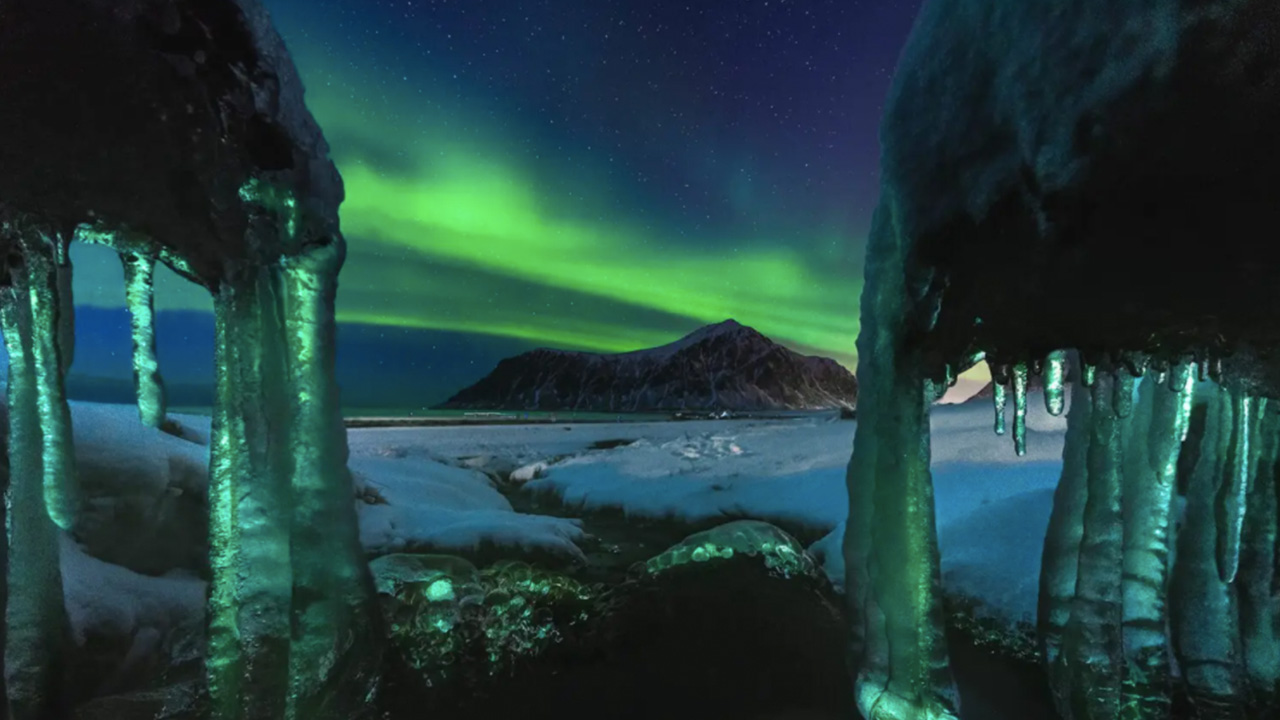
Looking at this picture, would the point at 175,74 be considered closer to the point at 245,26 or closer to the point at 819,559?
the point at 245,26

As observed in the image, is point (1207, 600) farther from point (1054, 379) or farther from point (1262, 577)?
point (1054, 379)

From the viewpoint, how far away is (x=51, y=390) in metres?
3.46

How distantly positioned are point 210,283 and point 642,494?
1173cm

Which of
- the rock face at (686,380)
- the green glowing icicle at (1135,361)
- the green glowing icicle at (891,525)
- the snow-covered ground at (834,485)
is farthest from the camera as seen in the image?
the rock face at (686,380)

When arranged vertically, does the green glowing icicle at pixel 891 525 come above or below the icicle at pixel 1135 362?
below

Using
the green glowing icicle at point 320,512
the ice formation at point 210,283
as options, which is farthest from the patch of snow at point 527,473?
the ice formation at point 210,283

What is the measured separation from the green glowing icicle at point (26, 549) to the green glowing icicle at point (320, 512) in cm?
135

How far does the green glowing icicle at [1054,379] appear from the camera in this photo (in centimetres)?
356

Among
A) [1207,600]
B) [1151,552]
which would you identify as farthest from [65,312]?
[1207,600]

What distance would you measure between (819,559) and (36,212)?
875cm

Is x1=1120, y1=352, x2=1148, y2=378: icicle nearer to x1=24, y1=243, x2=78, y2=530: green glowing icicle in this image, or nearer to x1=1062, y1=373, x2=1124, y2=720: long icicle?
x1=1062, y1=373, x2=1124, y2=720: long icicle

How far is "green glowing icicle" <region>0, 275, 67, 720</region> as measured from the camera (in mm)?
3510

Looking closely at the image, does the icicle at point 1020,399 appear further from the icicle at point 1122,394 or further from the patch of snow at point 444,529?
the patch of snow at point 444,529

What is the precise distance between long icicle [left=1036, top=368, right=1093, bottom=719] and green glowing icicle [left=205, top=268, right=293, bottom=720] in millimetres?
5528
